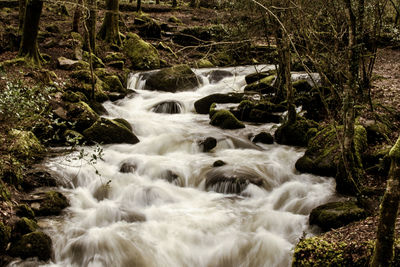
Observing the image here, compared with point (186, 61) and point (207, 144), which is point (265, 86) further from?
point (186, 61)

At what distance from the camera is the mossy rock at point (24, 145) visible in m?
7.41

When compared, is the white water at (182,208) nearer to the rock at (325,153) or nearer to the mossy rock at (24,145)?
the rock at (325,153)

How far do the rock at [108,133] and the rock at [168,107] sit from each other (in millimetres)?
3694

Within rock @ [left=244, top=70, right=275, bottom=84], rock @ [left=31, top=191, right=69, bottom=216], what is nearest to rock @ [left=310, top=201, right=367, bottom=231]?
rock @ [left=31, top=191, right=69, bottom=216]

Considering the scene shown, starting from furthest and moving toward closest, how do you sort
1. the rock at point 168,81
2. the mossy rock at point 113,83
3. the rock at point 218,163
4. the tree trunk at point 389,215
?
the rock at point 168,81, the mossy rock at point 113,83, the rock at point 218,163, the tree trunk at point 389,215

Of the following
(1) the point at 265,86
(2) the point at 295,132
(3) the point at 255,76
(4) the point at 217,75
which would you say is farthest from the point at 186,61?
(4) the point at 217,75

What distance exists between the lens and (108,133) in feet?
35.0

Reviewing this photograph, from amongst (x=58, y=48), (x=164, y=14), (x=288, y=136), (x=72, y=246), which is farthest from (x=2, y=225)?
(x=164, y=14)

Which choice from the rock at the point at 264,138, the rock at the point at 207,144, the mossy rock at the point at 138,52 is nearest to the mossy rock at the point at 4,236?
the rock at the point at 207,144

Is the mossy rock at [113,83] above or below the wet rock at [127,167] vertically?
above

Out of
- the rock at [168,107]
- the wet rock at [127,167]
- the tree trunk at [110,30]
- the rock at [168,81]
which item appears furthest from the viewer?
the tree trunk at [110,30]

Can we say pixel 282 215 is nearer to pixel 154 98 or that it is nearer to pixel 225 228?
pixel 225 228

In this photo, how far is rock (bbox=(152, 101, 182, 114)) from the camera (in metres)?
14.7

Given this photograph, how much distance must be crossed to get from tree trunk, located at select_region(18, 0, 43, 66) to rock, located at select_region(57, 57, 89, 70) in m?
1.13
